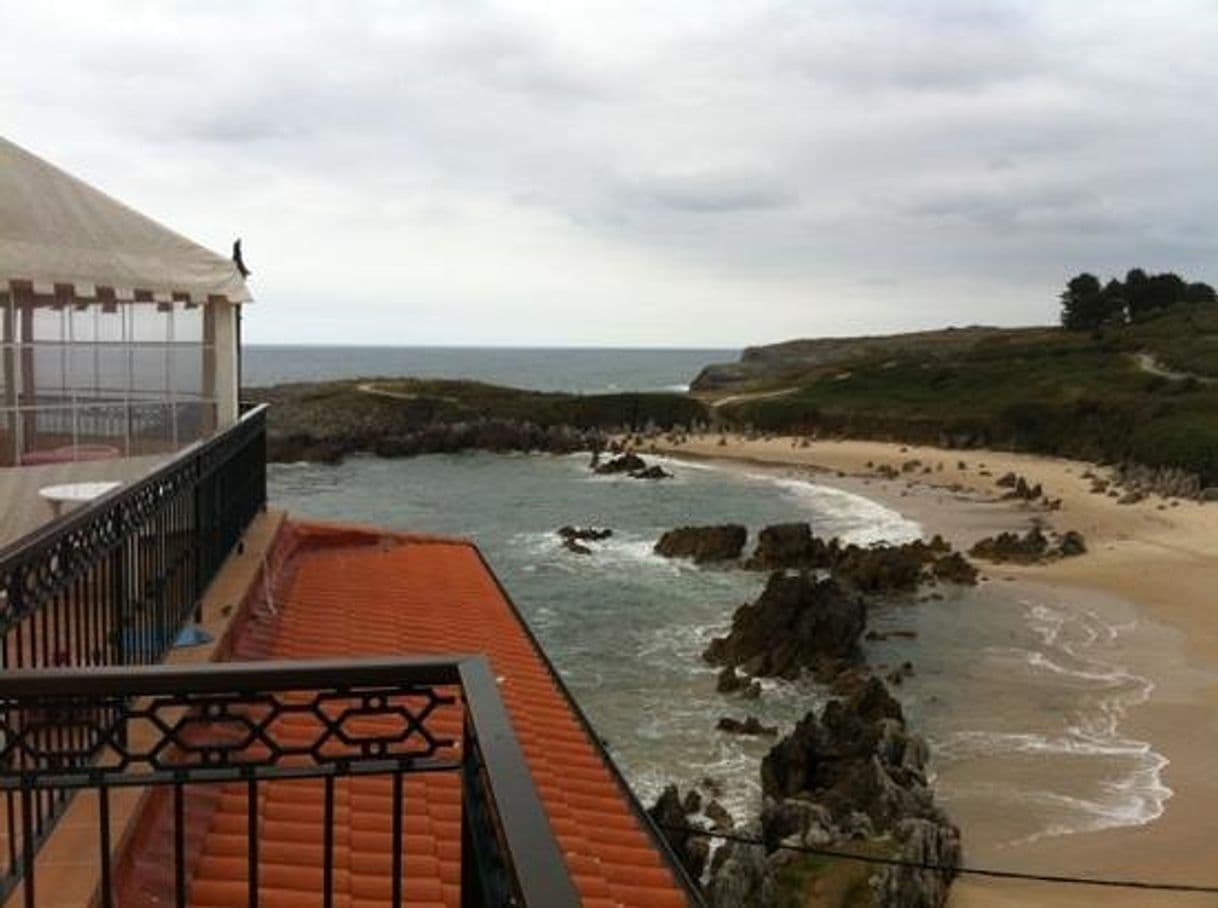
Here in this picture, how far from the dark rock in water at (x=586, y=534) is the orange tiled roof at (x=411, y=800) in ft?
96.7

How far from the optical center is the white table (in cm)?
814

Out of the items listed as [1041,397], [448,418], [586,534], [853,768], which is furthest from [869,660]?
[448,418]

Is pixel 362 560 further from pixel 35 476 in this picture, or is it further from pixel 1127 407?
pixel 1127 407

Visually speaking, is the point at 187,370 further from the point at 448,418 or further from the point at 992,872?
the point at 448,418

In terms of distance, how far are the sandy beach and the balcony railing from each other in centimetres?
953

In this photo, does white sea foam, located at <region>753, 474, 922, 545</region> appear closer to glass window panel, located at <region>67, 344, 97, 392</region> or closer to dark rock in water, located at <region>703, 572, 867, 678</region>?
dark rock in water, located at <region>703, 572, 867, 678</region>

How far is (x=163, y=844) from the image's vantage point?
5.06 metres

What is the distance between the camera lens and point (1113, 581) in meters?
34.0

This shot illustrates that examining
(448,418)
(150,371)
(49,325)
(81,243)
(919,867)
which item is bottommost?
(919,867)

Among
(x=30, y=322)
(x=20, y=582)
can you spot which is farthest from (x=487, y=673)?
(x=30, y=322)

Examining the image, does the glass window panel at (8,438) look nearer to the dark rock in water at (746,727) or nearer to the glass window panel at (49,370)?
the glass window panel at (49,370)

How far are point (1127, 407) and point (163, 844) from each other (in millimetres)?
66294

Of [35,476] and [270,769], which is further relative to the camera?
[35,476]

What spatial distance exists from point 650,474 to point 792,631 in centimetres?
3494
